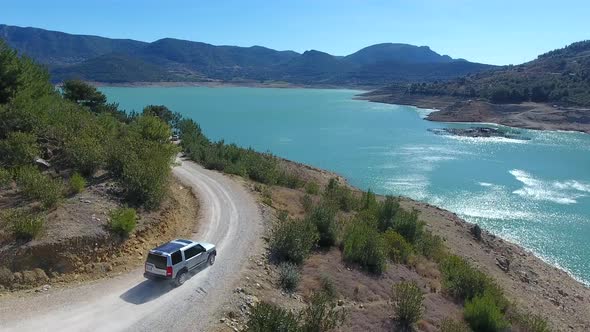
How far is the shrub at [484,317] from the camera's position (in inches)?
698

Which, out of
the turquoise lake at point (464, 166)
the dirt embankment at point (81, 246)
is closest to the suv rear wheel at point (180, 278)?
the dirt embankment at point (81, 246)

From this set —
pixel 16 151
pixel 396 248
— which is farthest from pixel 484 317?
pixel 16 151

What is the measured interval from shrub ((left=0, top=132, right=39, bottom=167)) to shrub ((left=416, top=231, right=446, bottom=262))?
64.3ft

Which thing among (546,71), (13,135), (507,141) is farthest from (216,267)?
(546,71)

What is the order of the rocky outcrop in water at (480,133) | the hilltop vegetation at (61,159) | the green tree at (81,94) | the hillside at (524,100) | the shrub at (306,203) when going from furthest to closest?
the hillside at (524,100) → the rocky outcrop in water at (480,133) → the green tree at (81,94) → the shrub at (306,203) → the hilltop vegetation at (61,159)

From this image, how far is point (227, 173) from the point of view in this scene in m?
33.9

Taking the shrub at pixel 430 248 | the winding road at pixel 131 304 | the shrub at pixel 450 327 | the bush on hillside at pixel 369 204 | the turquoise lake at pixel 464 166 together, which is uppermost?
the winding road at pixel 131 304

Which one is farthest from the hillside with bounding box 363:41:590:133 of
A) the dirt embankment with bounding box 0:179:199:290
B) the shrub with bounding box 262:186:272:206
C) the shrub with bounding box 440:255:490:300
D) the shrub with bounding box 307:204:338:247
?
the dirt embankment with bounding box 0:179:199:290

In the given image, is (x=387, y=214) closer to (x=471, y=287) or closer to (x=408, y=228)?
(x=408, y=228)

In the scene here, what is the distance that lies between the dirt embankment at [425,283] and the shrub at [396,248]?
64 cm

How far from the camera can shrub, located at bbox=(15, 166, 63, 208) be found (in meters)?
18.4

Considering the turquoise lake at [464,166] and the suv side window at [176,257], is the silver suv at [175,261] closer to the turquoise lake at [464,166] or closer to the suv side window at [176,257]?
the suv side window at [176,257]

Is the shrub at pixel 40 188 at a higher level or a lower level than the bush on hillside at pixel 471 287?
higher

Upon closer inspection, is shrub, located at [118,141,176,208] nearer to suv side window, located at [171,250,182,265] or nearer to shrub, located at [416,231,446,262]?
suv side window, located at [171,250,182,265]
